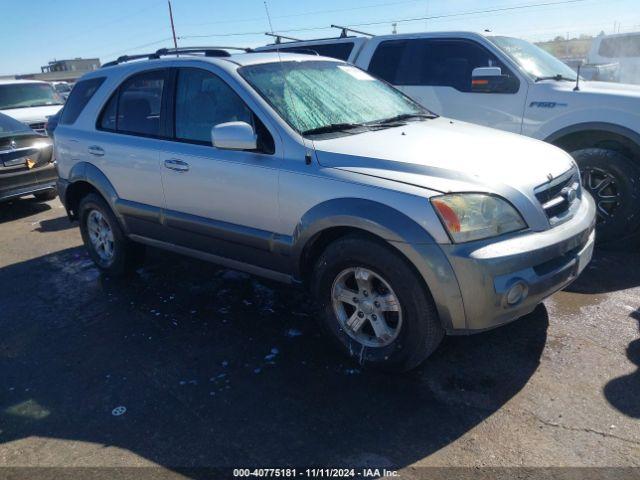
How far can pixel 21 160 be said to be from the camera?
771 cm

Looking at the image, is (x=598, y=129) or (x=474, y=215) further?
(x=598, y=129)

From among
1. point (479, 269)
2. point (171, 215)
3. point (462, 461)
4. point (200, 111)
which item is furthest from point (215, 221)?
point (462, 461)

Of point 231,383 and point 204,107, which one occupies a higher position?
point 204,107

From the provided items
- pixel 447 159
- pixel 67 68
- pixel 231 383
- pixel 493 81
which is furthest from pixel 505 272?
pixel 67 68

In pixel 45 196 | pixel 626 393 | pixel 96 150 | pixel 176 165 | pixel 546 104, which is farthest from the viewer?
pixel 45 196

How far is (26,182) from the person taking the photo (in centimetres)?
773

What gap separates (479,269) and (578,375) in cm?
101

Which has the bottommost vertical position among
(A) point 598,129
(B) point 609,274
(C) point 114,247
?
(B) point 609,274

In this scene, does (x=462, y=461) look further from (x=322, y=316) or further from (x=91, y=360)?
(x=91, y=360)

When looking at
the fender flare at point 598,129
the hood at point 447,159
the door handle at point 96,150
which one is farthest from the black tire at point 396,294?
the fender flare at point 598,129

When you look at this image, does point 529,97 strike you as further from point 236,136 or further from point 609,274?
point 236,136

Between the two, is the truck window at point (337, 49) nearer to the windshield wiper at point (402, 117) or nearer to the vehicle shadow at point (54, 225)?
the windshield wiper at point (402, 117)

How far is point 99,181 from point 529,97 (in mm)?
4296

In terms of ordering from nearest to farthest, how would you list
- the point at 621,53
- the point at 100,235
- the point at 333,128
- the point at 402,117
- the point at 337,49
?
the point at 333,128 → the point at 402,117 → the point at 100,235 → the point at 337,49 → the point at 621,53
